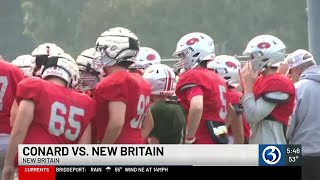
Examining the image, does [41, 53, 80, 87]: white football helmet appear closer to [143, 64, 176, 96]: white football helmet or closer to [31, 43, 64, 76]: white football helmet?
[31, 43, 64, 76]: white football helmet

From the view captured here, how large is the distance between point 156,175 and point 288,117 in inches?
71.9

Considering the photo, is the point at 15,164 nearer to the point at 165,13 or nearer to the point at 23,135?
the point at 23,135

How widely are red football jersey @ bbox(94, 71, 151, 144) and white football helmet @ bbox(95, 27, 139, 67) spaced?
159 millimetres

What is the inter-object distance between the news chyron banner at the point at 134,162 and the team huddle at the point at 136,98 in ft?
0.39

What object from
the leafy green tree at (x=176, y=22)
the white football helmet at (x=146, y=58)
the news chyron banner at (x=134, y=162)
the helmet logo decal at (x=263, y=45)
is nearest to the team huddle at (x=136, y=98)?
the helmet logo decal at (x=263, y=45)

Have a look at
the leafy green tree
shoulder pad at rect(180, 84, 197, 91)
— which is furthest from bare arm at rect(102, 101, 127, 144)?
the leafy green tree

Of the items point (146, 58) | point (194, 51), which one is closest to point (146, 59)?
point (146, 58)

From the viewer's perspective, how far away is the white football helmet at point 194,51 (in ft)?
27.6

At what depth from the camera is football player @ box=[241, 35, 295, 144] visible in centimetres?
804

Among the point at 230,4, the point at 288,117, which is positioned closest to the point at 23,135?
the point at 288,117

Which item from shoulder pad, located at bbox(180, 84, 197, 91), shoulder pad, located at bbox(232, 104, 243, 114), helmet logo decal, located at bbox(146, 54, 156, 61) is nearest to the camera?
shoulder pad, located at bbox(180, 84, 197, 91)

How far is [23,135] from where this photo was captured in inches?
267

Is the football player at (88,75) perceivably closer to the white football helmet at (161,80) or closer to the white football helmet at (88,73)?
the white football helmet at (88,73)

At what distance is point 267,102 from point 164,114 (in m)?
1.01
